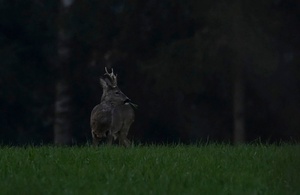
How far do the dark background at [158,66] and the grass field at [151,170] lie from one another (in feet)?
53.6

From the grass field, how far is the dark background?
16.3 m

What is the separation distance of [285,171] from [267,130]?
2074 cm

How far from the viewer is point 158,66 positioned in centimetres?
3341

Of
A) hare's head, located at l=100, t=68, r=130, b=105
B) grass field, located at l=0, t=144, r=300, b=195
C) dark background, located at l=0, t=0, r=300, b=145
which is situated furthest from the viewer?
dark background, located at l=0, t=0, r=300, b=145

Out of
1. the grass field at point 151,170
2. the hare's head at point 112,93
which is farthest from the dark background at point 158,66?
the grass field at point 151,170

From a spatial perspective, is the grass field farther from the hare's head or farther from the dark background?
the dark background

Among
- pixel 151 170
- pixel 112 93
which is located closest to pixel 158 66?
pixel 112 93

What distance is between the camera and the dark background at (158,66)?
1284 inches

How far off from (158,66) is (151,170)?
66.5 feet

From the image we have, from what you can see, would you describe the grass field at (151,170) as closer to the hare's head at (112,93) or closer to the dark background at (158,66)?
the hare's head at (112,93)

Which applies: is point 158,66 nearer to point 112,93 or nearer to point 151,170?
point 112,93

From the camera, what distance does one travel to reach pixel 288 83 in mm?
33375

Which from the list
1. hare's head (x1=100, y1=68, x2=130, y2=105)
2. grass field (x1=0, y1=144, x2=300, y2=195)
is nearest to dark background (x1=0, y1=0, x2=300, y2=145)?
hare's head (x1=100, y1=68, x2=130, y2=105)

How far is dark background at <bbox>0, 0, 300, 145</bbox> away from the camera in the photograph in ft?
107
